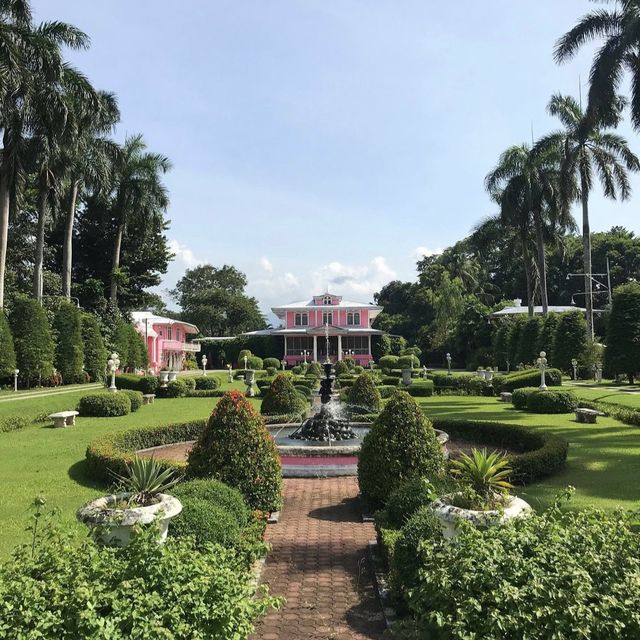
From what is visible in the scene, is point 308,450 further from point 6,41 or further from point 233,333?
point 233,333

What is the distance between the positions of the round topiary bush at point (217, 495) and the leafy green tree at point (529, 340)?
101ft

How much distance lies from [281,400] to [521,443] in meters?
8.31

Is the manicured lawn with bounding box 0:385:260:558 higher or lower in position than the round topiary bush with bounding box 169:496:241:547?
lower

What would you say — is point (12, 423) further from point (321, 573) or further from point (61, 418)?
point (321, 573)

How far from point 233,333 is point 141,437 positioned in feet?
201

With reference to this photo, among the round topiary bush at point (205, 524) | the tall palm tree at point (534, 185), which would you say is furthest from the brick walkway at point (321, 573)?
the tall palm tree at point (534, 185)

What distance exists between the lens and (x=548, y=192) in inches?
1436

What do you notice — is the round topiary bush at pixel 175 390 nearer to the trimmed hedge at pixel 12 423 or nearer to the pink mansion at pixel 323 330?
the trimmed hedge at pixel 12 423

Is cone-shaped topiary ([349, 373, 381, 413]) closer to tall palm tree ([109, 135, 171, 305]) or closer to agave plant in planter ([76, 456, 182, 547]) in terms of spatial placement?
agave plant in planter ([76, 456, 182, 547])

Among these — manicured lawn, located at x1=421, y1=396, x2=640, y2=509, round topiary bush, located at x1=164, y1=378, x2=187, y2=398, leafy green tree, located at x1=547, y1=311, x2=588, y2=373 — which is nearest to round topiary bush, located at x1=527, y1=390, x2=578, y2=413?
manicured lawn, located at x1=421, y1=396, x2=640, y2=509

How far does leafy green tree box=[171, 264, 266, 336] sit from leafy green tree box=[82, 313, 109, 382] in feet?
130

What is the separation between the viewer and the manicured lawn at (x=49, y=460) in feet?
23.8

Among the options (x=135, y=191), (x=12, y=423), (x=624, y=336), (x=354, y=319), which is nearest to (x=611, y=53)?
(x=624, y=336)

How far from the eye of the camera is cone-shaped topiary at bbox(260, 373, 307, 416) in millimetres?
18281
